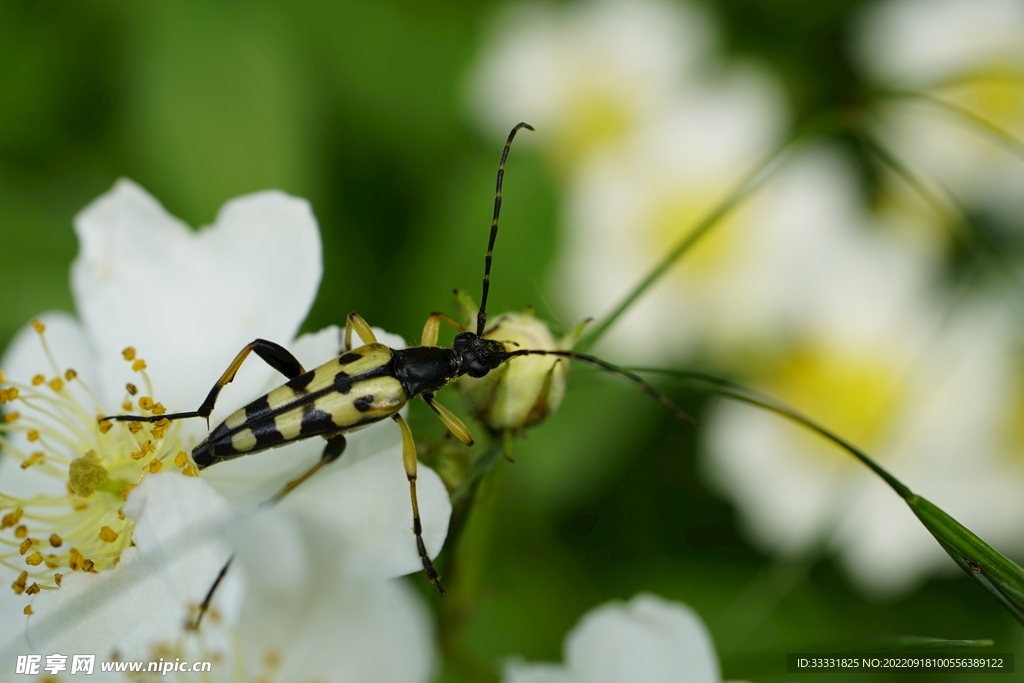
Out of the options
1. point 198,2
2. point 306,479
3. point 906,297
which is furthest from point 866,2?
point 306,479

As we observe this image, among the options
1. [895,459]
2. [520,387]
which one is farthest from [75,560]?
[895,459]

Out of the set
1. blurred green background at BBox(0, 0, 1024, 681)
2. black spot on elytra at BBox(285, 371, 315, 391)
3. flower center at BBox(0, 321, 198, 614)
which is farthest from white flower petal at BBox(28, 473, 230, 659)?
blurred green background at BBox(0, 0, 1024, 681)

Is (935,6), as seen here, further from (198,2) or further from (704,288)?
(198,2)

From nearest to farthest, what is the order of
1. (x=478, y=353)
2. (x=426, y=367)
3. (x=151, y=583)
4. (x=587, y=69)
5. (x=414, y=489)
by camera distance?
(x=151, y=583), (x=414, y=489), (x=478, y=353), (x=426, y=367), (x=587, y=69)

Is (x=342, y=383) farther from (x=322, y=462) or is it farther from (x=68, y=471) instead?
(x=68, y=471)

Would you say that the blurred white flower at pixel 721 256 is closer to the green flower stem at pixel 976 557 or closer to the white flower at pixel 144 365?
the white flower at pixel 144 365

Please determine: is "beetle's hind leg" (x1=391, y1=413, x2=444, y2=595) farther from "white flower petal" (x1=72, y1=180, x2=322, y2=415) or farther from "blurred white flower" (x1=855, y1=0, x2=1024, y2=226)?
"blurred white flower" (x1=855, y1=0, x2=1024, y2=226)
